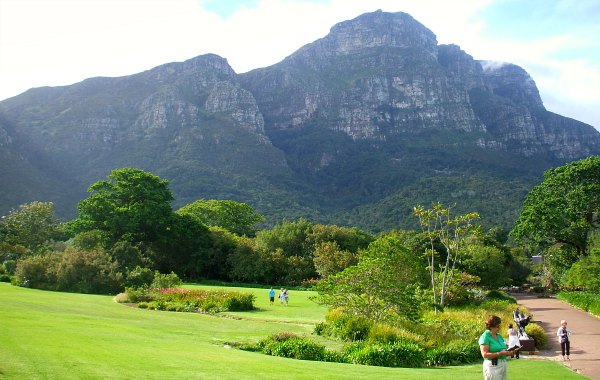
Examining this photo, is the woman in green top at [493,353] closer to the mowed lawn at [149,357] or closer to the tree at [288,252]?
the mowed lawn at [149,357]

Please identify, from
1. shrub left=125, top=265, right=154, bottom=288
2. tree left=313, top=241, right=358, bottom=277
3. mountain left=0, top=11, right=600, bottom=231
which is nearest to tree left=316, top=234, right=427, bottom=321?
shrub left=125, top=265, right=154, bottom=288

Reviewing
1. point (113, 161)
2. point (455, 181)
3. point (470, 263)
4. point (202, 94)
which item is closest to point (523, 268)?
point (470, 263)

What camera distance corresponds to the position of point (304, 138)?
166 meters

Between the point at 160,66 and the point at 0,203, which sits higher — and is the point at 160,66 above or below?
above

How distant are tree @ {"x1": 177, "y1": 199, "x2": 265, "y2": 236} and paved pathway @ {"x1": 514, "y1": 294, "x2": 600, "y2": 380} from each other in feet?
163

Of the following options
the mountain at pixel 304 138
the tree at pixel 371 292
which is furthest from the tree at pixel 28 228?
the tree at pixel 371 292

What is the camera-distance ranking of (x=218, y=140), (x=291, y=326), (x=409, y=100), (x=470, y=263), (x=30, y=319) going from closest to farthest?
(x=30, y=319) < (x=291, y=326) < (x=470, y=263) < (x=218, y=140) < (x=409, y=100)

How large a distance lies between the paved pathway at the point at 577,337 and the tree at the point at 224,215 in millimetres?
49748

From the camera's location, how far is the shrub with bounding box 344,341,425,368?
1418 centimetres

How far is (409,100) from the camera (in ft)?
572

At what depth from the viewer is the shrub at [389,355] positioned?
1418cm

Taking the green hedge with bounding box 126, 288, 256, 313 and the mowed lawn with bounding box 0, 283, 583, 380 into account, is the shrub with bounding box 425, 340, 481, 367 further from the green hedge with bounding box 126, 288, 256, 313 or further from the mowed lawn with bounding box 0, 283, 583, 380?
the green hedge with bounding box 126, 288, 256, 313

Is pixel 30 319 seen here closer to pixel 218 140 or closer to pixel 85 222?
pixel 85 222

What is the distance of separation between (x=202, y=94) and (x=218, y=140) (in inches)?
1150
